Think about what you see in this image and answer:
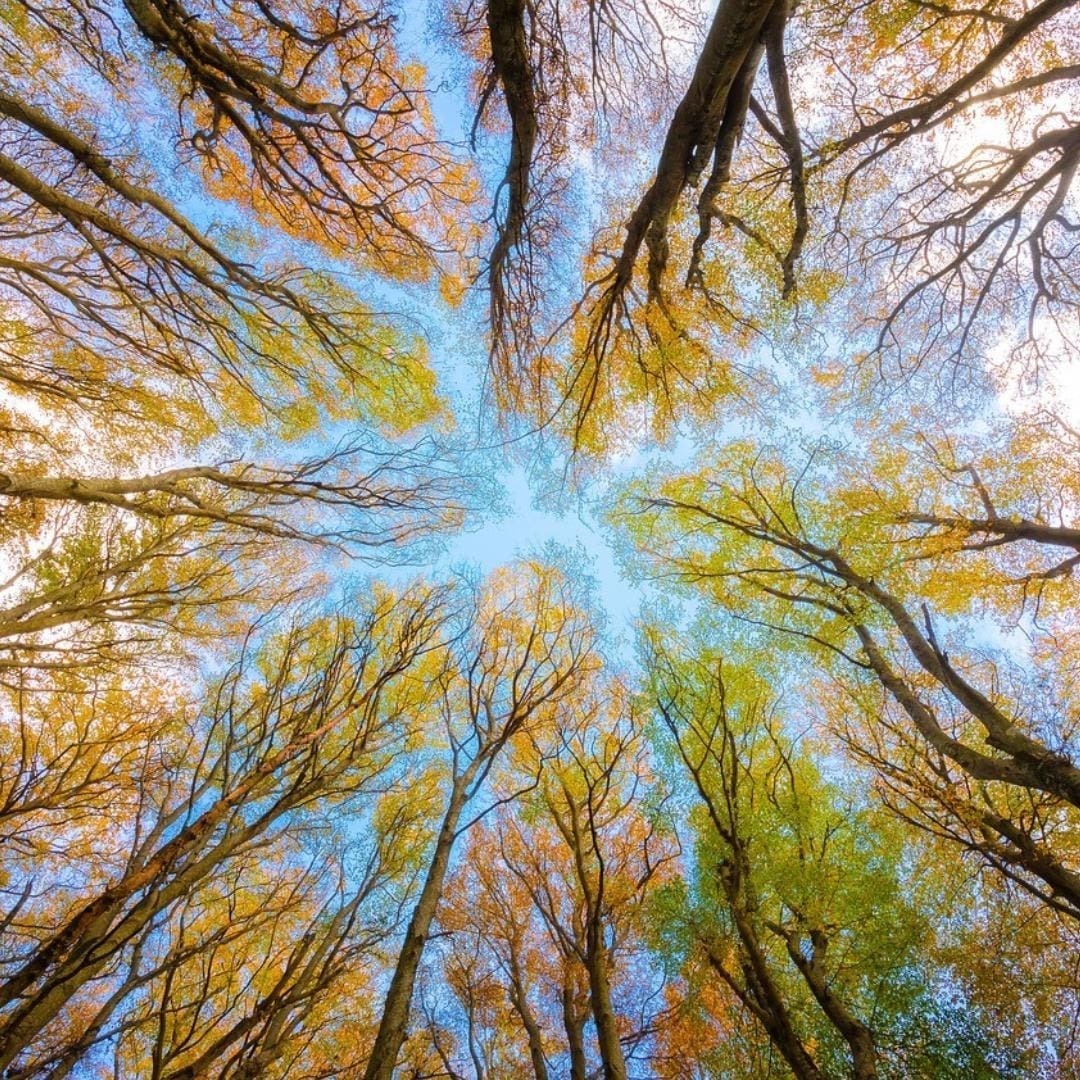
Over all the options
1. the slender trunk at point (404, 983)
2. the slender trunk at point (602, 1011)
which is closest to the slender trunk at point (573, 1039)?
the slender trunk at point (602, 1011)

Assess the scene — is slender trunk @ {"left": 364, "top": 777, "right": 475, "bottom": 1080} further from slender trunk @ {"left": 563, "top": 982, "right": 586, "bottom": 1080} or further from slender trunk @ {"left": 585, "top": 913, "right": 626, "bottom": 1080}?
slender trunk @ {"left": 563, "top": 982, "right": 586, "bottom": 1080}

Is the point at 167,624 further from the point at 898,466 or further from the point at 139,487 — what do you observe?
the point at 898,466

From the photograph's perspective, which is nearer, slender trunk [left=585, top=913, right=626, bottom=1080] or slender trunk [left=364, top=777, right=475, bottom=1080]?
slender trunk [left=364, top=777, right=475, bottom=1080]

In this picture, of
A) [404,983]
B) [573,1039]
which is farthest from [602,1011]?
[573,1039]

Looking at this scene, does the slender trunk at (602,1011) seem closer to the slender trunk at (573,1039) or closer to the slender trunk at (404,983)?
the slender trunk at (573,1039)

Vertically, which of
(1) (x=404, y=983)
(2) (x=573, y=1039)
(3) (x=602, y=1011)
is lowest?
(2) (x=573, y=1039)

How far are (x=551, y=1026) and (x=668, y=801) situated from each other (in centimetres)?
579

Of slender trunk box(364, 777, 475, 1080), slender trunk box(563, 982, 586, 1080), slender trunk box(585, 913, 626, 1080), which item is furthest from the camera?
slender trunk box(563, 982, 586, 1080)

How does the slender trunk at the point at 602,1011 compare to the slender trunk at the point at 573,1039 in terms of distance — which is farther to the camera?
the slender trunk at the point at 573,1039

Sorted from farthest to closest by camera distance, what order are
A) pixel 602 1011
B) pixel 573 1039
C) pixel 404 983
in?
1. pixel 573 1039
2. pixel 602 1011
3. pixel 404 983

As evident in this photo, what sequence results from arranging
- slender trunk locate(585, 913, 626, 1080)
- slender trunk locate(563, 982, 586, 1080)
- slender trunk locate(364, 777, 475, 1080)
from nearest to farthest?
slender trunk locate(364, 777, 475, 1080), slender trunk locate(585, 913, 626, 1080), slender trunk locate(563, 982, 586, 1080)

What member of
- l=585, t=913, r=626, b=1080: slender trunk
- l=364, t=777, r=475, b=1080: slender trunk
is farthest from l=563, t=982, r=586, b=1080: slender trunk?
l=364, t=777, r=475, b=1080: slender trunk

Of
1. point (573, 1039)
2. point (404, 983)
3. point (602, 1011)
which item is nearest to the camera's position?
point (404, 983)

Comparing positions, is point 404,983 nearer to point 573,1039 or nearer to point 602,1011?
point 602,1011
